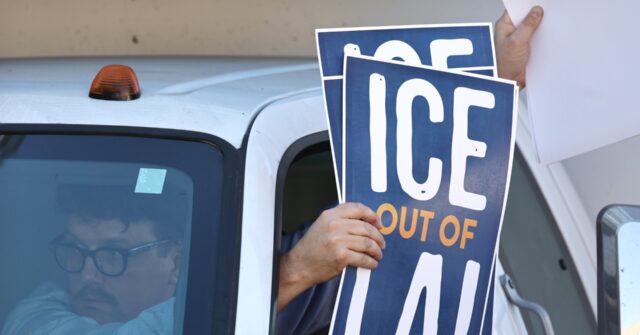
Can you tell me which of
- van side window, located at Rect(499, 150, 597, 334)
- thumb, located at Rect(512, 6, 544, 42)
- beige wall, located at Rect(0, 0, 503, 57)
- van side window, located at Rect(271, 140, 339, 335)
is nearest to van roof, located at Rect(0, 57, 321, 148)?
van side window, located at Rect(271, 140, 339, 335)

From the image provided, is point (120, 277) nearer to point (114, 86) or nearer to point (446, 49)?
point (114, 86)

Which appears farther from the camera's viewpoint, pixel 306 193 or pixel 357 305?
pixel 306 193

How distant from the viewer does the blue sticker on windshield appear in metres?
2.22

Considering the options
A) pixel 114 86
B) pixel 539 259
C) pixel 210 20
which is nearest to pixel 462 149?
pixel 114 86

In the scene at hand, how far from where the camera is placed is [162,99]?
2.38 meters

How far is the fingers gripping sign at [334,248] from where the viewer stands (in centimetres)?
221

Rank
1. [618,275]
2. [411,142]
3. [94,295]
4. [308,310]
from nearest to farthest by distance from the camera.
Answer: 1. [618,275]
2. [94,295]
3. [411,142]
4. [308,310]

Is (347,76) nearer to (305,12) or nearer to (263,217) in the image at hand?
(263,217)

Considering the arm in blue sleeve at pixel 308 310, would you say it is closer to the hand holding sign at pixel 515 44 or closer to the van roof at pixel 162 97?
the van roof at pixel 162 97

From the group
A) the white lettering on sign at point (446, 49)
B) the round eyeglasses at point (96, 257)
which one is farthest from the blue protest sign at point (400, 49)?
the round eyeglasses at point (96, 257)

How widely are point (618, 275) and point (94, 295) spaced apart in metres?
0.97

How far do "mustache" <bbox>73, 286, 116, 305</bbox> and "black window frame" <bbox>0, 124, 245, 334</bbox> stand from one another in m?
0.18

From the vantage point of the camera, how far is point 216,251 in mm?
2111

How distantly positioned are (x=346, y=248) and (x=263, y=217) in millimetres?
174
